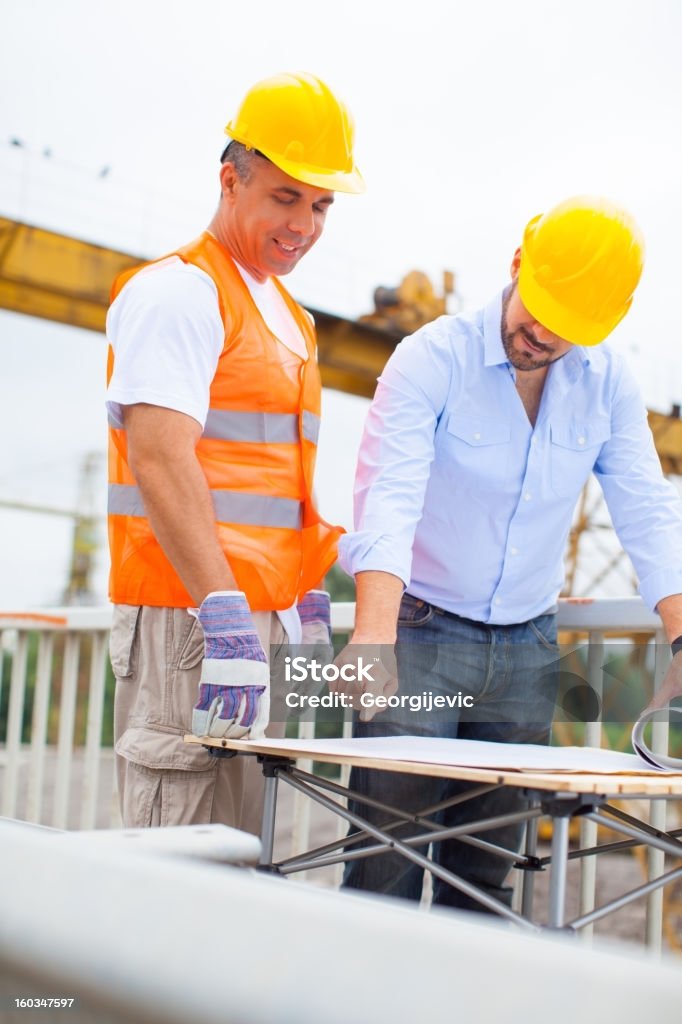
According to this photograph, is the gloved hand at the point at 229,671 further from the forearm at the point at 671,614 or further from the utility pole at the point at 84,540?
the utility pole at the point at 84,540

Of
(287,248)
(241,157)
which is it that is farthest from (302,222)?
(241,157)

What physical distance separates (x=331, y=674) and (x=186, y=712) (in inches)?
11.6

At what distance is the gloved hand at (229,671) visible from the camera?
1938 millimetres

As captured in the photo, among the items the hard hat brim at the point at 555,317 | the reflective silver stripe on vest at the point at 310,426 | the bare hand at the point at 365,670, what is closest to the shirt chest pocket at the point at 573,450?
the hard hat brim at the point at 555,317

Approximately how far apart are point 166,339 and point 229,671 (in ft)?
→ 2.06

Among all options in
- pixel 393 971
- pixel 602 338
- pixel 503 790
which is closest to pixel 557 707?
pixel 503 790

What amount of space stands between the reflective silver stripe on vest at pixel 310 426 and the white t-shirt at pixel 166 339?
25 centimetres

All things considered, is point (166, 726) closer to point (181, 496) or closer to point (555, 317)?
point (181, 496)

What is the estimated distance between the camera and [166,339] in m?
2.04

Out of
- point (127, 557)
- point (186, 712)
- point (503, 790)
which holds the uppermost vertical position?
point (127, 557)

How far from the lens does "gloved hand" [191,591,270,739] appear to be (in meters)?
1.94

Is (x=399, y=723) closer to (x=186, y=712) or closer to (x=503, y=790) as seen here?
(x=503, y=790)

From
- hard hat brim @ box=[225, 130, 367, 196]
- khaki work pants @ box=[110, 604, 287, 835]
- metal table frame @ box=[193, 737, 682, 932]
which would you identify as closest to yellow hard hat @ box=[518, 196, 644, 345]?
hard hat brim @ box=[225, 130, 367, 196]

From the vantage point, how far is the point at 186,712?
7.01ft
